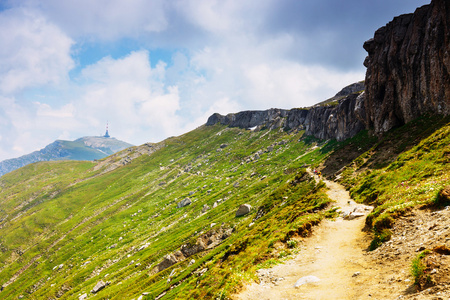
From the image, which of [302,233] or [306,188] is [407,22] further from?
[302,233]

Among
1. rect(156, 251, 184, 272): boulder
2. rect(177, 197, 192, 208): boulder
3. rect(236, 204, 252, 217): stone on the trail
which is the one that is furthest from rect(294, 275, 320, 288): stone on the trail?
Answer: rect(177, 197, 192, 208): boulder

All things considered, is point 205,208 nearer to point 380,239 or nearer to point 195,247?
point 195,247

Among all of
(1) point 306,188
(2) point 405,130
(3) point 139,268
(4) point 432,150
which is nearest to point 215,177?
(3) point 139,268

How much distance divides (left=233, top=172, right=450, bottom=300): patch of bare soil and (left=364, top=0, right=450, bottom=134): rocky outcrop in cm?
4989

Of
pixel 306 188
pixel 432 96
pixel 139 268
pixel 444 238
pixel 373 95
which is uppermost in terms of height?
pixel 373 95

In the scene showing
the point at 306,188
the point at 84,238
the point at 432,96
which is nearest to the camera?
the point at 432,96

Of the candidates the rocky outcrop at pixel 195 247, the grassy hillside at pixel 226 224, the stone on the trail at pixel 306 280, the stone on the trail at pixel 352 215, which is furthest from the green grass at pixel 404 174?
the rocky outcrop at pixel 195 247

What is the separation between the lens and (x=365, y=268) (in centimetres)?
1482

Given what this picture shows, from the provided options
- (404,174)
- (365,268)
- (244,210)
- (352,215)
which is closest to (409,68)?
(404,174)

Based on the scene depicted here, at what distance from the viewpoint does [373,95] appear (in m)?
77.8

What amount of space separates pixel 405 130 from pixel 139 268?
339ft

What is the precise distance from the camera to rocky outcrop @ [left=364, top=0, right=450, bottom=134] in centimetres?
5272

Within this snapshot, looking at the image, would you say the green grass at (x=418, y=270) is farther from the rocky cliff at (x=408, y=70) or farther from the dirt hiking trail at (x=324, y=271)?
the rocky cliff at (x=408, y=70)

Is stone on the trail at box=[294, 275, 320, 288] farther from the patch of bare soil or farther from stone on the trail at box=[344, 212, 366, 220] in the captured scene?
stone on the trail at box=[344, 212, 366, 220]
